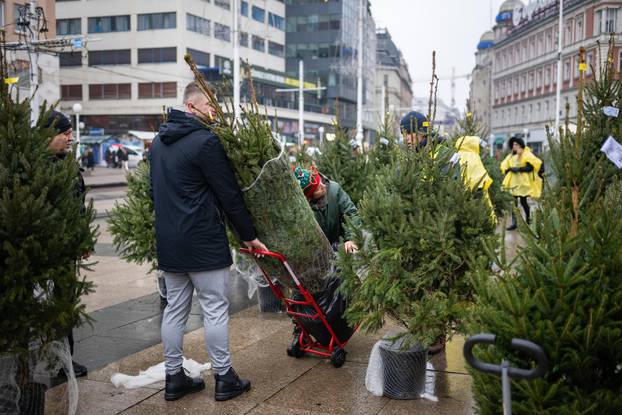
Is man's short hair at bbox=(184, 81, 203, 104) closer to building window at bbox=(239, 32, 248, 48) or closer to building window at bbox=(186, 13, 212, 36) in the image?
building window at bbox=(186, 13, 212, 36)

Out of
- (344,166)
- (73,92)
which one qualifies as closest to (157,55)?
(73,92)

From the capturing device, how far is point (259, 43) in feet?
230

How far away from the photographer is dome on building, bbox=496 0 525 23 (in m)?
101

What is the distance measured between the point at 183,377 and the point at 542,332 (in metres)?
2.71

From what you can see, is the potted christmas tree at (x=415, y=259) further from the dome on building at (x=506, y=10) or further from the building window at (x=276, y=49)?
the dome on building at (x=506, y=10)

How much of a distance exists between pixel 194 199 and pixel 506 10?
359 ft

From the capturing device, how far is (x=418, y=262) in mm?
3939

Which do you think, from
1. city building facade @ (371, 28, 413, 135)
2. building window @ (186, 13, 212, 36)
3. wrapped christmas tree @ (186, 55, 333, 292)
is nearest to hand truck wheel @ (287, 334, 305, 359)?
wrapped christmas tree @ (186, 55, 333, 292)

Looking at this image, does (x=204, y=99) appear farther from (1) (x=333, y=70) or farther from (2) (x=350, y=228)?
(1) (x=333, y=70)

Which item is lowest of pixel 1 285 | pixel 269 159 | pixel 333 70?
pixel 1 285

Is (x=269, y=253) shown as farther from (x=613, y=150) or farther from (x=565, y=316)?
(x=613, y=150)

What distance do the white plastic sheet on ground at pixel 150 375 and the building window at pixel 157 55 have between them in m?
57.1

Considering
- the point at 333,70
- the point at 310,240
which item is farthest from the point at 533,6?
the point at 310,240

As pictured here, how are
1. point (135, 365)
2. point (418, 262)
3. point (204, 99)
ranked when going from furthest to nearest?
1. point (135, 365)
2. point (204, 99)
3. point (418, 262)
